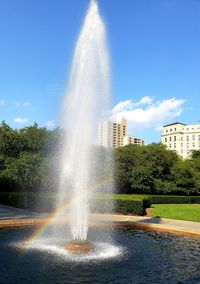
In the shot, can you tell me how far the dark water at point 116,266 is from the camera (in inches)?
450

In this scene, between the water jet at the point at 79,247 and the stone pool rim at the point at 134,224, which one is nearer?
the water jet at the point at 79,247

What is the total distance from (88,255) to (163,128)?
579 ft

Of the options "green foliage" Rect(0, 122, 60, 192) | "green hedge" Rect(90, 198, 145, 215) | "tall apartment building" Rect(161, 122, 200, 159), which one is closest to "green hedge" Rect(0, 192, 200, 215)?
"green hedge" Rect(90, 198, 145, 215)

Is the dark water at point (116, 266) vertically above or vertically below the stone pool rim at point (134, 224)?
below

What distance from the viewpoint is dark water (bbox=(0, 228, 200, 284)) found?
11422 mm

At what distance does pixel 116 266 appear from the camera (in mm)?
12969

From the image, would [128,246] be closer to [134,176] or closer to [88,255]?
[88,255]

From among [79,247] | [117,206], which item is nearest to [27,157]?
[117,206]

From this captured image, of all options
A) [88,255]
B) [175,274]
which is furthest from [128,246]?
[175,274]

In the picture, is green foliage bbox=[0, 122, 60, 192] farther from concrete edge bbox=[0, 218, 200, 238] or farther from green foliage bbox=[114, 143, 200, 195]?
concrete edge bbox=[0, 218, 200, 238]

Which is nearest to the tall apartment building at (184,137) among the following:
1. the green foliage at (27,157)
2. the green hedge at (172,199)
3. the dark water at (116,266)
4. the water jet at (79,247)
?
the green hedge at (172,199)

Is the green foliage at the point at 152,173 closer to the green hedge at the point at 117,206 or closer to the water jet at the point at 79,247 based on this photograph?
the green hedge at the point at 117,206

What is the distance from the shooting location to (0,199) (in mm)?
36688

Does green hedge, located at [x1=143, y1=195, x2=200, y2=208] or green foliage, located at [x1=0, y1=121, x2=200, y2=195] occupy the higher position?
green foliage, located at [x1=0, y1=121, x2=200, y2=195]
